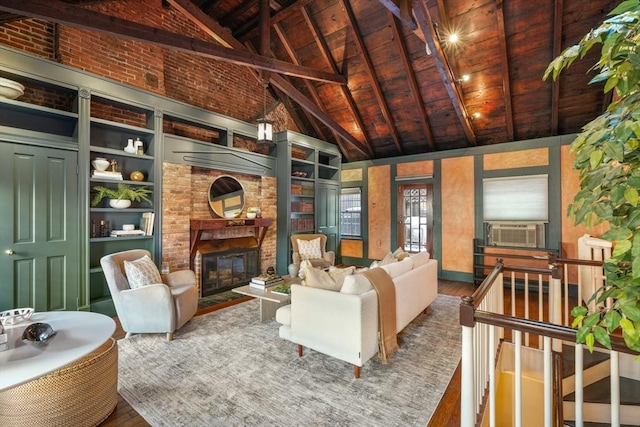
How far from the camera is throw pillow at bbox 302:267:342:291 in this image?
2.71 meters

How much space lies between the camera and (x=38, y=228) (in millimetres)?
3182

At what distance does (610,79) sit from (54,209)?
4738 millimetres

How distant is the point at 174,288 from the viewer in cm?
346

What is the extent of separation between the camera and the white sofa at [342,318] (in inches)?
94.3

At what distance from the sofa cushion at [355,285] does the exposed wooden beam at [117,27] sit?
11.2ft

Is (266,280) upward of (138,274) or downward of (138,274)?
downward

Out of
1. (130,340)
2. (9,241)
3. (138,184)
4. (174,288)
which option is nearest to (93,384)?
(130,340)

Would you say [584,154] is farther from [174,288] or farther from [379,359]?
[174,288]

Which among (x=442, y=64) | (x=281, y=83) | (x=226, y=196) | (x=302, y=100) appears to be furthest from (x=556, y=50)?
(x=226, y=196)

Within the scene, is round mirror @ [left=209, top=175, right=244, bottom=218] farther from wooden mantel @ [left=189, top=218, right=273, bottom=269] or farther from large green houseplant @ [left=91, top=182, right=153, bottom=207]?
large green houseplant @ [left=91, top=182, right=153, bottom=207]

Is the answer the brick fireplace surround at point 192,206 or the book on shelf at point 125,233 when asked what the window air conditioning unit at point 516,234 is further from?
the book on shelf at point 125,233

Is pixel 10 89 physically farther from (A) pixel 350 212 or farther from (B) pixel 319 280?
(A) pixel 350 212

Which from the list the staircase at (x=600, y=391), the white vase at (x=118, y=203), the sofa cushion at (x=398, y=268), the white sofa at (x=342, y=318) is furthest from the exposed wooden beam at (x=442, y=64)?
the white vase at (x=118, y=203)

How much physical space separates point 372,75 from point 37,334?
18.5 feet
